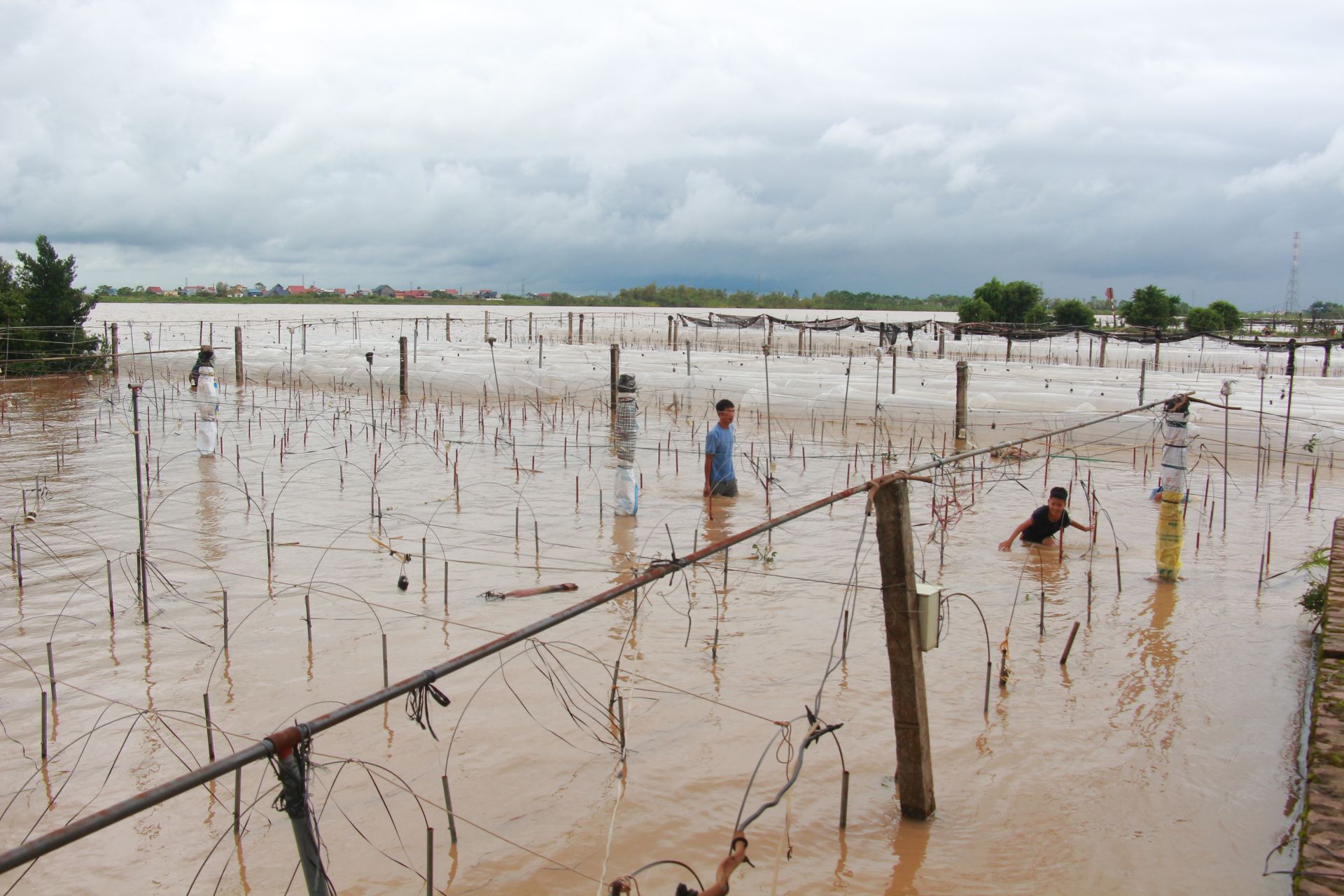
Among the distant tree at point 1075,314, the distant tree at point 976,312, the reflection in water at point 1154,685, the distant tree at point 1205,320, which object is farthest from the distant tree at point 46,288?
the distant tree at point 1205,320

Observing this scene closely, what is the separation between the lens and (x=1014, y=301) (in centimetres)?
3494

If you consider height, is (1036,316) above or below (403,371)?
above

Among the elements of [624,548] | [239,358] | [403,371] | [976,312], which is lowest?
[624,548]

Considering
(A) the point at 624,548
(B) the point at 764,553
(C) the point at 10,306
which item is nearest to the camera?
(B) the point at 764,553

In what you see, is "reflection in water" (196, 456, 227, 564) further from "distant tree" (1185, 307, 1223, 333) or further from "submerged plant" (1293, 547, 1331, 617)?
"distant tree" (1185, 307, 1223, 333)

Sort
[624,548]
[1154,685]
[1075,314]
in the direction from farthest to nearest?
1. [1075,314]
2. [624,548]
3. [1154,685]

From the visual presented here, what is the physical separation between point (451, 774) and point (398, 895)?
78cm

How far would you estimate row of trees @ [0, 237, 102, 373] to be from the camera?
826 inches

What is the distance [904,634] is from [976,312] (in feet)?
109

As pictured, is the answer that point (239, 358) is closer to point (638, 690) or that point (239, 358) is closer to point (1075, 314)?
point (638, 690)

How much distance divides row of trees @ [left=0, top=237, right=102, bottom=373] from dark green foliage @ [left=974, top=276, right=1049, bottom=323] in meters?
28.7

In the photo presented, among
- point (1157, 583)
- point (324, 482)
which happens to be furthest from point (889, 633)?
point (324, 482)

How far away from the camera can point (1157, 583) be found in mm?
6953

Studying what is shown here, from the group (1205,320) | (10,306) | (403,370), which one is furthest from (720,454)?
(1205,320)
